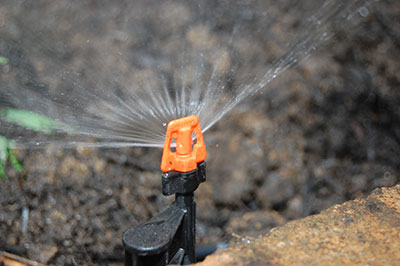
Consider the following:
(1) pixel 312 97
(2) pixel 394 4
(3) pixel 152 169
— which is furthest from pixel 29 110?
(2) pixel 394 4

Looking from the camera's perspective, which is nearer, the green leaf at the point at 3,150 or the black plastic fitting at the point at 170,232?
the black plastic fitting at the point at 170,232

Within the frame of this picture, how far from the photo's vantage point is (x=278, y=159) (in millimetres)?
1658

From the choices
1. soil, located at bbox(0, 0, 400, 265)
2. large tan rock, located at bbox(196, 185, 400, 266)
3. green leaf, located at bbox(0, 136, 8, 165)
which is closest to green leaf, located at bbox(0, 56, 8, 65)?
green leaf, located at bbox(0, 136, 8, 165)

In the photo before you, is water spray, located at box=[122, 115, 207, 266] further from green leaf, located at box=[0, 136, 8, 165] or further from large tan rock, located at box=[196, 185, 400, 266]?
green leaf, located at box=[0, 136, 8, 165]

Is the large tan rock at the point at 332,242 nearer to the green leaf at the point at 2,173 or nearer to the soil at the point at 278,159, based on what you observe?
the soil at the point at 278,159

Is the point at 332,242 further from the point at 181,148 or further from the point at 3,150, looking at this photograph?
the point at 3,150

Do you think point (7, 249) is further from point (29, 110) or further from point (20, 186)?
point (29, 110)

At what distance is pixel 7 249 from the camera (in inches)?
76.7

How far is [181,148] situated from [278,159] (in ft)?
1.97

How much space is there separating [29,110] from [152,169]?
0.72 m

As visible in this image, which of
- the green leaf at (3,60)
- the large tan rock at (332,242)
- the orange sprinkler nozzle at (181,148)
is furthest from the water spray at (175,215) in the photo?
the green leaf at (3,60)

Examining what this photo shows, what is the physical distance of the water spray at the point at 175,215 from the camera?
3.70ft

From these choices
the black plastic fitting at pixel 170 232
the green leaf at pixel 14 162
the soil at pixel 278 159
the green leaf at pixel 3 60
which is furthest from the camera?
the green leaf at pixel 3 60

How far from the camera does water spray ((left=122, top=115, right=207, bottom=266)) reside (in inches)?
44.4
